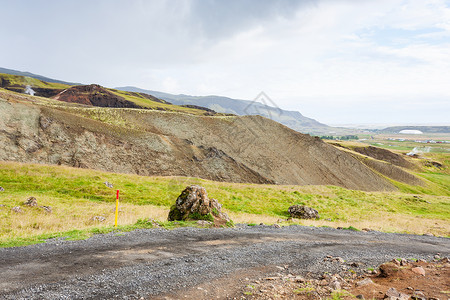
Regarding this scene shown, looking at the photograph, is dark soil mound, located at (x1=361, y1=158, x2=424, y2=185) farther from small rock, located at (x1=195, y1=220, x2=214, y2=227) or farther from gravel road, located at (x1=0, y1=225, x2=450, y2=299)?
small rock, located at (x1=195, y1=220, x2=214, y2=227)

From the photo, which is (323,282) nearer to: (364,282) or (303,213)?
(364,282)

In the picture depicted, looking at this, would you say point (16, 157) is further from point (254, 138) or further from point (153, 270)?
point (254, 138)

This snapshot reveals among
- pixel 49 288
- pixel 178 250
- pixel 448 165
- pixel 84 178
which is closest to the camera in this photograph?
pixel 49 288

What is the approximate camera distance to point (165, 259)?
963 cm

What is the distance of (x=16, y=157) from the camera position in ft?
128

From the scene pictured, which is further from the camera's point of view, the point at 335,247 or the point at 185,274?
the point at 335,247

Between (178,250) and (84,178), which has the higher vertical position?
(178,250)

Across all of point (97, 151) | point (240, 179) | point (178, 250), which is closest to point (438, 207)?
point (240, 179)

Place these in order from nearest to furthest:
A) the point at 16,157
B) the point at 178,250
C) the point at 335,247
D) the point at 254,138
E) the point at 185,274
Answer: the point at 185,274, the point at 178,250, the point at 335,247, the point at 16,157, the point at 254,138

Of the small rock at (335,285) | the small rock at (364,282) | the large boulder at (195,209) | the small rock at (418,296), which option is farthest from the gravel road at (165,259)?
the small rock at (418,296)

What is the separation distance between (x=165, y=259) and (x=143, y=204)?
58.1 feet

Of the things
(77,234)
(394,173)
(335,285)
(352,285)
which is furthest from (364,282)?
(394,173)

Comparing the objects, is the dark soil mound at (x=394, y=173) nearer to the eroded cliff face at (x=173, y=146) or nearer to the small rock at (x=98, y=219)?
the eroded cliff face at (x=173, y=146)

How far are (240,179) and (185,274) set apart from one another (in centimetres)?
4582
